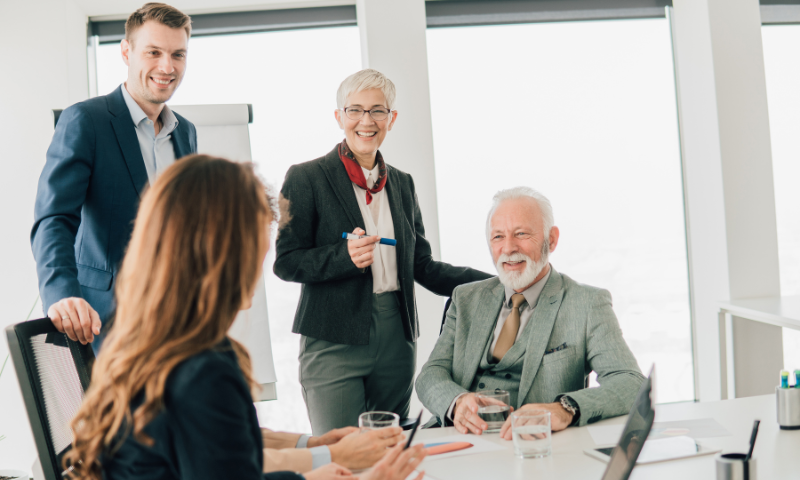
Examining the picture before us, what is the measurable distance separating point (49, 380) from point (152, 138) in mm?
1064

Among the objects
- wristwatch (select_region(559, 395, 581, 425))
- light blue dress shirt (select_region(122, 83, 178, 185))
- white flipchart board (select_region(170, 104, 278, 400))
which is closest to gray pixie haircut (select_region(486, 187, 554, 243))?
wristwatch (select_region(559, 395, 581, 425))

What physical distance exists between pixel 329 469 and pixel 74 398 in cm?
61

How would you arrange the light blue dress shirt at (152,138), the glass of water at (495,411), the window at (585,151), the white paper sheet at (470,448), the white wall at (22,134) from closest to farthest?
1. the white paper sheet at (470,448)
2. the glass of water at (495,411)
3. the light blue dress shirt at (152,138)
4. the white wall at (22,134)
5. the window at (585,151)

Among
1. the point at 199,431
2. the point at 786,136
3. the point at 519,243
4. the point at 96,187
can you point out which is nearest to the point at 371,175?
the point at 519,243

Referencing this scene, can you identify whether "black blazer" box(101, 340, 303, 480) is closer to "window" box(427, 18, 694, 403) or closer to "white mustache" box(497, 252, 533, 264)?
"white mustache" box(497, 252, 533, 264)

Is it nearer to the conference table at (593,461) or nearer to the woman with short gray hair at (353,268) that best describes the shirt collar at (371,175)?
the woman with short gray hair at (353,268)

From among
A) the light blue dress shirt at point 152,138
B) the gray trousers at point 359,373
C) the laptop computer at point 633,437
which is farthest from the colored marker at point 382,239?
the laptop computer at point 633,437

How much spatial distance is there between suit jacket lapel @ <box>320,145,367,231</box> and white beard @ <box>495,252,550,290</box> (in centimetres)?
56

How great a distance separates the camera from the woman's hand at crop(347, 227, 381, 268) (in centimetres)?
206

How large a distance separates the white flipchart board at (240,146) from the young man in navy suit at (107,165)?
118cm

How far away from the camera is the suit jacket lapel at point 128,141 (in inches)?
74.7

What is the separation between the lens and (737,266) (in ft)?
12.0

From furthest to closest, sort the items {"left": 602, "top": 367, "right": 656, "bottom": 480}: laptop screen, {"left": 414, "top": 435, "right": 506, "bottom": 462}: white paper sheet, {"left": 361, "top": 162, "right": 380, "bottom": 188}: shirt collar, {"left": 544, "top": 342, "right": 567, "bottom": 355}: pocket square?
1. {"left": 361, "top": 162, "right": 380, "bottom": 188}: shirt collar
2. {"left": 544, "top": 342, "right": 567, "bottom": 355}: pocket square
3. {"left": 414, "top": 435, "right": 506, "bottom": 462}: white paper sheet
4. {"left": 602, "top": 367, "right": 656, "bottom": 480}: laptop screen

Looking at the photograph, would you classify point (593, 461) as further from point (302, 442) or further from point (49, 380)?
point (49, 380)
